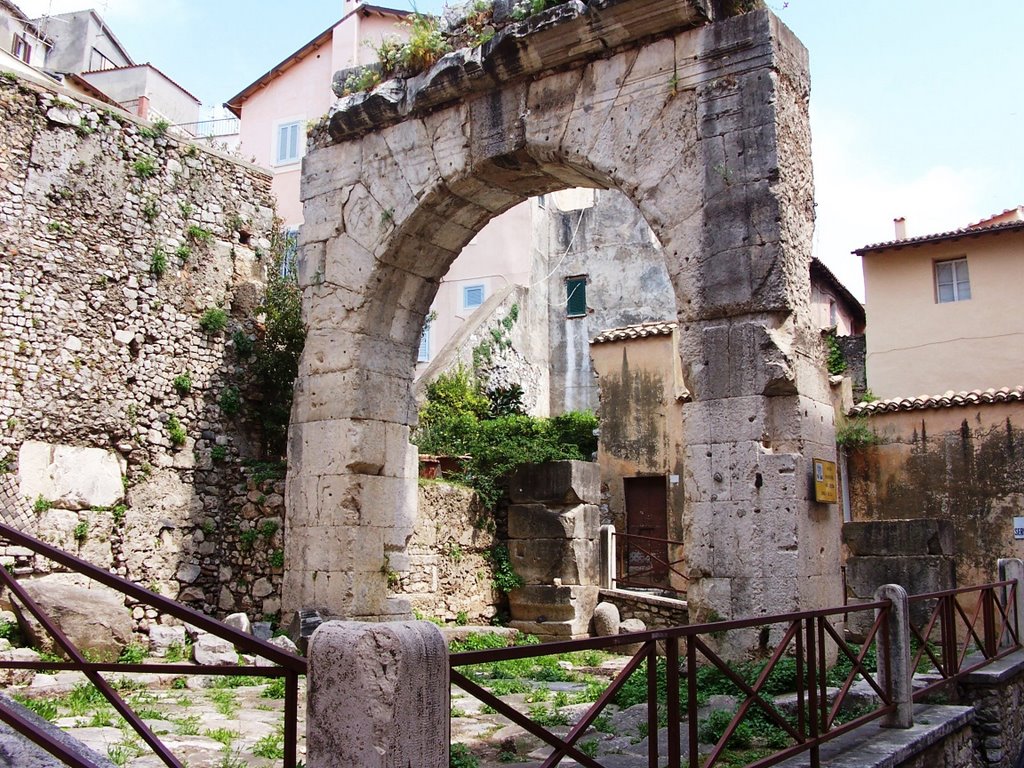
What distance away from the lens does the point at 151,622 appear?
9.63 meters

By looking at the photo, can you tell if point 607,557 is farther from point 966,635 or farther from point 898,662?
point 898,662

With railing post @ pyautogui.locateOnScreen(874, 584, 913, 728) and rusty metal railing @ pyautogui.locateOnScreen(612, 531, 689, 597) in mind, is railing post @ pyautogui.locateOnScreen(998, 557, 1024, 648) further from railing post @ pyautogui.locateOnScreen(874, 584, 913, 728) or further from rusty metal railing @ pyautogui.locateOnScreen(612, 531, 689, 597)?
rusty metal railing @ pyautogui.locateOnScreen(612, 531, 689, 597)

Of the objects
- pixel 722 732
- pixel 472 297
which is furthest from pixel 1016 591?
pixel 472 297

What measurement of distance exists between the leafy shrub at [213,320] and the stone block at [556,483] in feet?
13.0

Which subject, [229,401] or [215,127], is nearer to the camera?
[229,401]

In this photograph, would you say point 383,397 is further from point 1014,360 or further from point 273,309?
point 1014,360

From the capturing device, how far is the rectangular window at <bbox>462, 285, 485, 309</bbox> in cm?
2109

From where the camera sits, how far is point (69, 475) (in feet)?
31.1

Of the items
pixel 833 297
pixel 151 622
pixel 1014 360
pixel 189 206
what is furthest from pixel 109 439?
pixel 833 297

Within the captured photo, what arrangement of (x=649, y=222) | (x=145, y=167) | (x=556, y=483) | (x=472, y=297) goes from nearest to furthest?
(x=649, y=222) < (x=145, y=167) < (x=556, y=483) < (x=472, y=297)

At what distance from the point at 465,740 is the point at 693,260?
3.49 metres

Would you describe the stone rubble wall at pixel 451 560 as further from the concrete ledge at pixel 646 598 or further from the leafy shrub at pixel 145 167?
the leafy shrub at pixel 145 167

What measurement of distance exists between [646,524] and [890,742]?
11.3 metres

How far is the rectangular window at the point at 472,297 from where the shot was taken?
69.2ft
